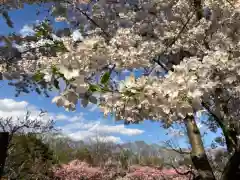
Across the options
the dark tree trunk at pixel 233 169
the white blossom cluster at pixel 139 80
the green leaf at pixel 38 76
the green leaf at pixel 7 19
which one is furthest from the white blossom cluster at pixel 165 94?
the dark tree trunk at pixel 233 169

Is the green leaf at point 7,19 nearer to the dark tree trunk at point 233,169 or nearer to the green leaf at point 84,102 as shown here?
the green leaf at point 84,102

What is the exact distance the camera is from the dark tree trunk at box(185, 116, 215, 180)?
18.9 feet

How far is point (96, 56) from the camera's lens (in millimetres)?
1633

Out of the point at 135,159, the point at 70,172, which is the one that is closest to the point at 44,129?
the point at 70,172

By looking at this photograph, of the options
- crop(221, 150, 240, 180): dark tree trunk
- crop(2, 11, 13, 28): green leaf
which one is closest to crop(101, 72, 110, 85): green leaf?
crop(2, 11, 13, 28): green leaf

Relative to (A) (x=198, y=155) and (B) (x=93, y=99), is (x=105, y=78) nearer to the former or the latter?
(B) (x=93, y=99)

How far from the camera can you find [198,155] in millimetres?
5855

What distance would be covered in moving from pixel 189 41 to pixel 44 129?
9413mm

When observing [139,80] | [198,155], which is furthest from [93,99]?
[198,155]

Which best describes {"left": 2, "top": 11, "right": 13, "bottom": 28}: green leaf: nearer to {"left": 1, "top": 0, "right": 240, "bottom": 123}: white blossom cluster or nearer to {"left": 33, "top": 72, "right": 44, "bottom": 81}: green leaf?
{"left": 1, "top": 0, "right": 240, "bottom": 123}: white blossom cluster

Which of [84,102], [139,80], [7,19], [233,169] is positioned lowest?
[233,169]

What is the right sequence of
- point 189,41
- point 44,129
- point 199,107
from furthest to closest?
point 44,129 < point 189,41 < point 199,107

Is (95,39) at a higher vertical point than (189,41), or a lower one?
lower

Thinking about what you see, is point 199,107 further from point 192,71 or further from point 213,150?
point 213,150
